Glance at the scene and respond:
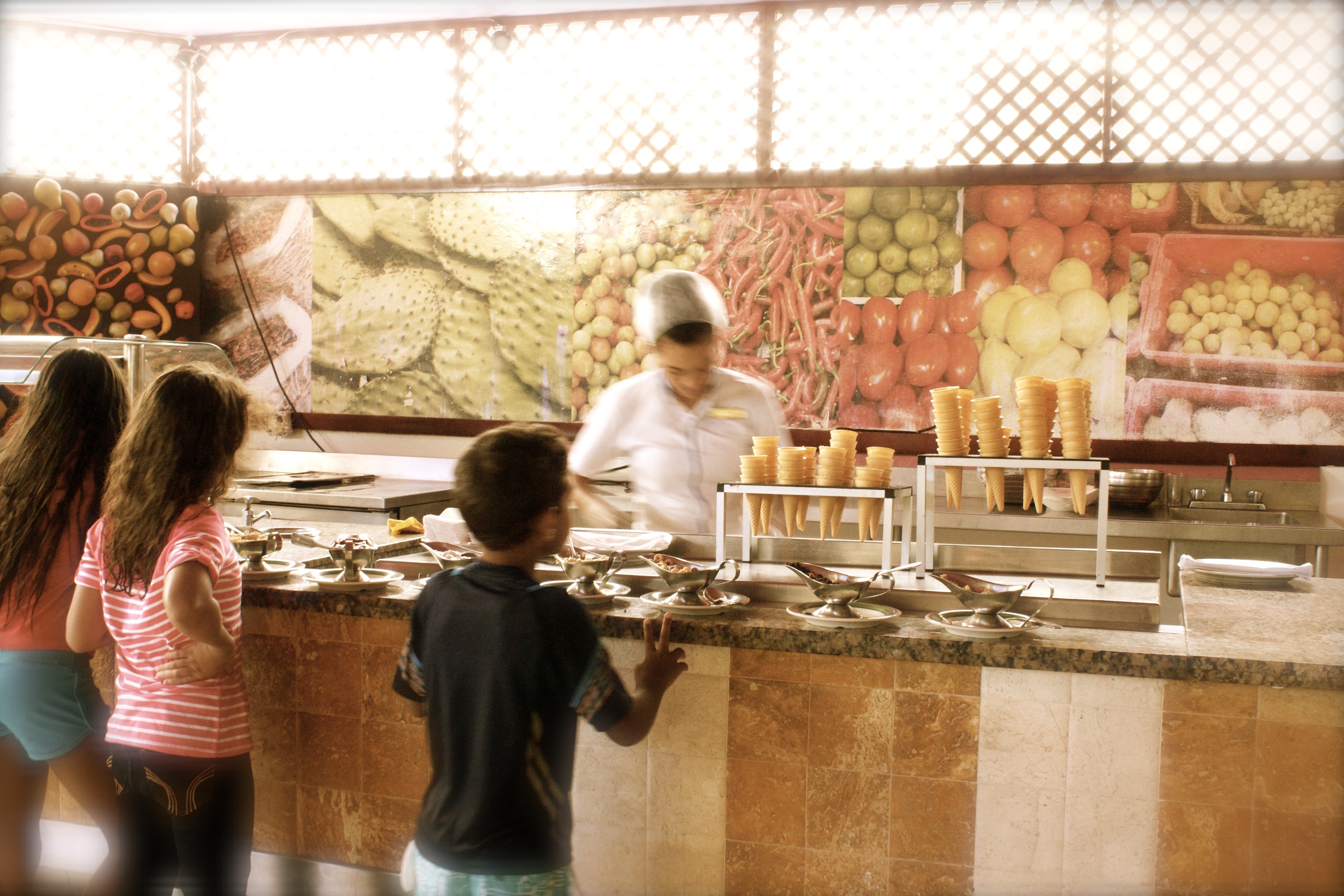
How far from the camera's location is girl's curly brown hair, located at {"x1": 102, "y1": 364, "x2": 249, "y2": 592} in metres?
1.86

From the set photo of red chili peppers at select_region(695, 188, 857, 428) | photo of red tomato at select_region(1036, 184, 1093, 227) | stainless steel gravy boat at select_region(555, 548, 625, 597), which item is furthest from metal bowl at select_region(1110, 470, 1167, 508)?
stainless steel gravy boat at select_region(555, 548, 625, 597)

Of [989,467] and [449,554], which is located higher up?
[989,467]

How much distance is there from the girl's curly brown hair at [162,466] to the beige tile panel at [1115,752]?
1.75 meters

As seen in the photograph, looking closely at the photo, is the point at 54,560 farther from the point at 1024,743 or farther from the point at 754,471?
the point at 1024,743

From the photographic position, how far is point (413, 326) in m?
5.44

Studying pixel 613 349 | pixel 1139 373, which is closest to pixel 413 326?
pixel 613 349

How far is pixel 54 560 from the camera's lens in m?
2.11

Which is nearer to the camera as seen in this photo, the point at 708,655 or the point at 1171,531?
the point at 708,655

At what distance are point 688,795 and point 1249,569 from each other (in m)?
1.68

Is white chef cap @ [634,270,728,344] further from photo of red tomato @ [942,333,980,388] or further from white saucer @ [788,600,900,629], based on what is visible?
photo of red tomato @ [942,333,980,388]

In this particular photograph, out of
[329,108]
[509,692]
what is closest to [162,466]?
[509,692]

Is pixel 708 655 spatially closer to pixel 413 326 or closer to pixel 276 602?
pixel 276 602

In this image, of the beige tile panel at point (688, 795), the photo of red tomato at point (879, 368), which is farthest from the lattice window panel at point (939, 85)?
the beige tile panel at point (688, 795)

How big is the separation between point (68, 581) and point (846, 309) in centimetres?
356
